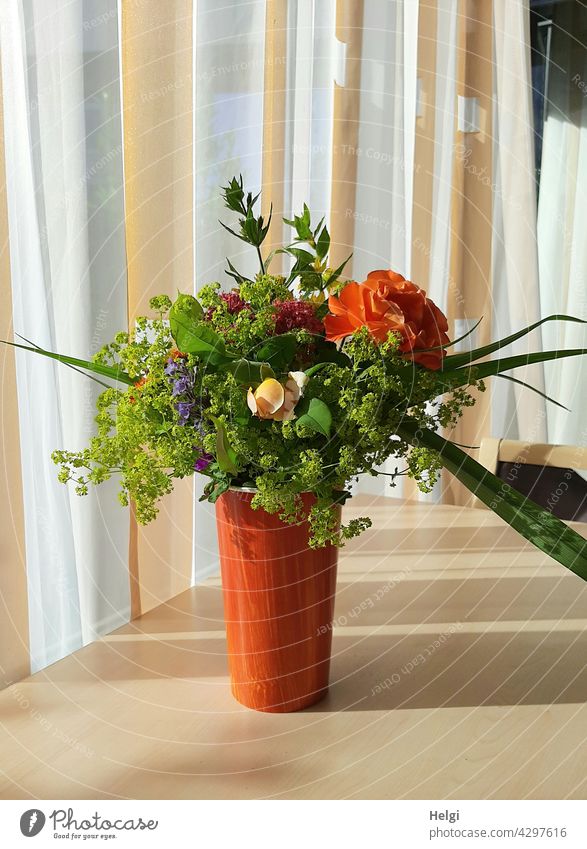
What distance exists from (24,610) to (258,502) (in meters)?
0.57

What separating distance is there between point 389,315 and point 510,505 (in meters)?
0.16

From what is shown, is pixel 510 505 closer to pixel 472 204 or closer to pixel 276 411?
pixel 276 411

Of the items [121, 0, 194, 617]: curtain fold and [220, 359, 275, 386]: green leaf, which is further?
[121, 0, 194, 617]: curtain fold

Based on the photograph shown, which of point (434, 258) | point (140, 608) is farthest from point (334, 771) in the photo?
point (434, 258)

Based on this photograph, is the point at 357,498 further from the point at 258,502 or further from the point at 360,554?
the point at 258,502

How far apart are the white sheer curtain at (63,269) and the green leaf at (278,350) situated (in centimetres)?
55

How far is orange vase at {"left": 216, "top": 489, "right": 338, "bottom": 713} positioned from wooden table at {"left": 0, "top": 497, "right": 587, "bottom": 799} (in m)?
0.02

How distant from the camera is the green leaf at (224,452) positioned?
0.53 metres

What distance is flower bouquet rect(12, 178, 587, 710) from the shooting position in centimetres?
53

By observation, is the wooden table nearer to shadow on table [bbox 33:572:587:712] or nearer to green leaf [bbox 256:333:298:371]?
shadow on table [bbox 33:572:587:712]

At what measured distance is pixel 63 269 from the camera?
3.40 ft

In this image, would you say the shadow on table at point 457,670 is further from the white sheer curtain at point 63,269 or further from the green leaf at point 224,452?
the white sheer curtain at point 63,269

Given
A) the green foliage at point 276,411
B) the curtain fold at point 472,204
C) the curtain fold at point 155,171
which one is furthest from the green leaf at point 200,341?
the curtain fold at point 472,204

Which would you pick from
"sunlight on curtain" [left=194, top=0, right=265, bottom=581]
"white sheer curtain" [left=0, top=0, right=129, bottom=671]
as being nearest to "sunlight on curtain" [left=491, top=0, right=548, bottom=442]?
"sunlight on curtain" [left=194, top=0, right=265, bottom=581]
